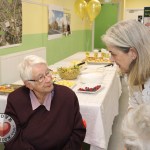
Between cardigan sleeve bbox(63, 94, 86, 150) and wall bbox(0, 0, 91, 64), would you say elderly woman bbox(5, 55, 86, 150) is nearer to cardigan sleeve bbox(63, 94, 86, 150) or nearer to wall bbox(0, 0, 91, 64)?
cardigan sleeve bbox(63, 94, 86, 150)

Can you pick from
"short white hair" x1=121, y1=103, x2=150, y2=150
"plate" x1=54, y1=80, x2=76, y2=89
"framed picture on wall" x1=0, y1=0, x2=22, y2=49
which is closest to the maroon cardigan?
"plate" x1=54, y1=80, x2=76, y2=89

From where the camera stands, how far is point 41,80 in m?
1.82

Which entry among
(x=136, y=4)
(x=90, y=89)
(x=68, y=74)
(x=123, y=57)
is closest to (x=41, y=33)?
(x=68, y=74)

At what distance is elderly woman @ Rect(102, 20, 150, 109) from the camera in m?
1.38

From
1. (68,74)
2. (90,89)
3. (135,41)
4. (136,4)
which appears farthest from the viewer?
(136,4)

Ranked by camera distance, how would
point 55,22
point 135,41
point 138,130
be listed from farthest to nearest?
point 55,22, point 135,41, point 138,130

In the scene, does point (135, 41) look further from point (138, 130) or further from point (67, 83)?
point (67, 83)

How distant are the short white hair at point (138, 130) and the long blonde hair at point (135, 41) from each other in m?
0.60

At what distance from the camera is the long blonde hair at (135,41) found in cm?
138

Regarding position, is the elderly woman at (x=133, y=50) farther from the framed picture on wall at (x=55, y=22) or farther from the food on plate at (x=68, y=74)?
the framed picture on wall at (x=55, y=22)

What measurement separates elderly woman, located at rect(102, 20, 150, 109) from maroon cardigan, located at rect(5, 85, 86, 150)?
→ 0.52m

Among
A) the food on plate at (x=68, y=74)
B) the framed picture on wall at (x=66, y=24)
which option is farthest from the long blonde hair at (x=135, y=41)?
the framed picture on wall at (x=66, y=24)

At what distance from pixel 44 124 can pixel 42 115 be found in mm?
64

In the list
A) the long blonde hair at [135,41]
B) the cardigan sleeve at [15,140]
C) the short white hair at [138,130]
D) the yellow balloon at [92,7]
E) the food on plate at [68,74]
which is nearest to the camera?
the short white hair at [138,130]
